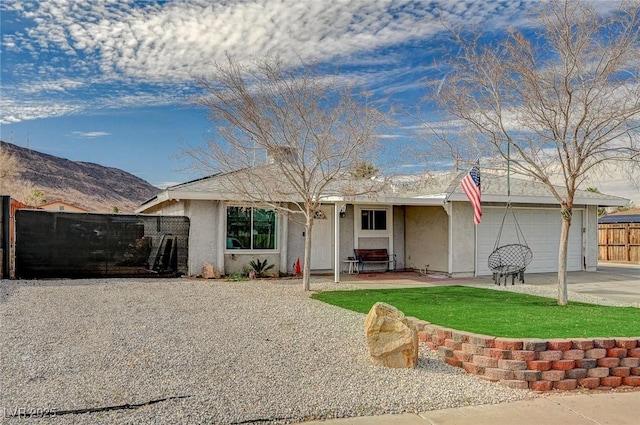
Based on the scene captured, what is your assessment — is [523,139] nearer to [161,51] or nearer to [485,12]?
[485,12]

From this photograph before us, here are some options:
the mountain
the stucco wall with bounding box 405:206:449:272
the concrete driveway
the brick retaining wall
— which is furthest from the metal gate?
the mountain

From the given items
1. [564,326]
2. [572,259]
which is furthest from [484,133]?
[572,259]

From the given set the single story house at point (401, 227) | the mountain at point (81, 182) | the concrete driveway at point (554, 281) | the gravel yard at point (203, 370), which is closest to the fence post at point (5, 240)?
the single story house at point (401, 227)

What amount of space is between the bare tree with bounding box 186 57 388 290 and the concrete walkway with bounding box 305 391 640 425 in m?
7.40

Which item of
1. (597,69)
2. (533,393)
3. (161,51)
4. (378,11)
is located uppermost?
(378,11)

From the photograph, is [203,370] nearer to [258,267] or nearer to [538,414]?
[538,414]

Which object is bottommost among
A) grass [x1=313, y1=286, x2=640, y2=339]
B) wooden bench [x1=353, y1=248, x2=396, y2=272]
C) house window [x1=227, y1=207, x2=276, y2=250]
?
grass [x1=313, y1=286, x2=640, y2=339]

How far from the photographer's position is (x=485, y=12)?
10.2 m

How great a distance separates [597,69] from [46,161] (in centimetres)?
7538

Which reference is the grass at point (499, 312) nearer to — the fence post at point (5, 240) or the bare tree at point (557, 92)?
the bare tree at point (557, 92)

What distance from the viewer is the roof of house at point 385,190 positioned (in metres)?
12.5

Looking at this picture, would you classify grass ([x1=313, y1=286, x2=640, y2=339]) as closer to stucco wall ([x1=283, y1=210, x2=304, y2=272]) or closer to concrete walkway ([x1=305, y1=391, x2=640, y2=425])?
concrete walkway ([x1=305, y1=391, x2=640, y2=425])

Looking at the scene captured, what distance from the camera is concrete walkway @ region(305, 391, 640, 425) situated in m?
4.50

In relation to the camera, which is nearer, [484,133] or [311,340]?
[311,340]
